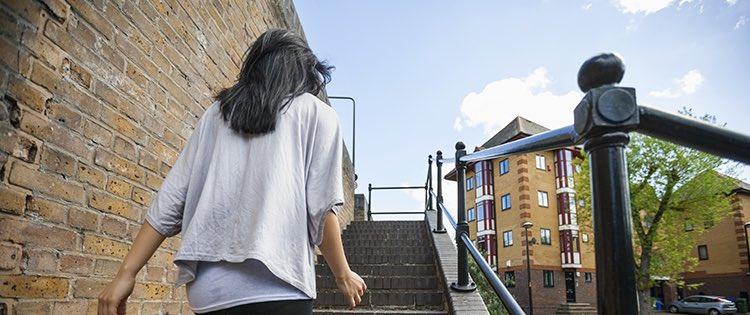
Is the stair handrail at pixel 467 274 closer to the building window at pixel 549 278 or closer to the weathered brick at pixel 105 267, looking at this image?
the weathered brick at pixel 105 267

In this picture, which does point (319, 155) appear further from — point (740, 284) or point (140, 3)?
point (740, 284)

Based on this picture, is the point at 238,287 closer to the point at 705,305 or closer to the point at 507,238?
the point at 507,238

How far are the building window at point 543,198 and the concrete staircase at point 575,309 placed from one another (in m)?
6.07

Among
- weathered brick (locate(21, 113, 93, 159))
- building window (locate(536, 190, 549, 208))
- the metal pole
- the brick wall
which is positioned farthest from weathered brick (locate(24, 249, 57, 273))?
building window (locate(536, 190, 549, 208))

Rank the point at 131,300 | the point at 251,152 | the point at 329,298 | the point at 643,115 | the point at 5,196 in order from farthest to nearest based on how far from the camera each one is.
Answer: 1. the point at 329,298
2. the point at 131,300
3. the point at 5,196
4. the point at 251,152
5. the point at 643,115

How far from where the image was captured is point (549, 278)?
1074 inches

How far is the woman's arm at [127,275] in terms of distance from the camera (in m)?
1.08

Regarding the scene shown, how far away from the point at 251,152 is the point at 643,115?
2.86 feet

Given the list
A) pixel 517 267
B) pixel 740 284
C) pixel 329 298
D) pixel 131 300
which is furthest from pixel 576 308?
pixel 131 300

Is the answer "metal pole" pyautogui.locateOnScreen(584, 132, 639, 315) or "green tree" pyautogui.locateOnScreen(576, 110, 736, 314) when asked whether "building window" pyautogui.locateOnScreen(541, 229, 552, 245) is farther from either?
"metal pole" pyautogui.locateOnScreen(584, 132, 639, 315)

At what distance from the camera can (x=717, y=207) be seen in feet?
61.7

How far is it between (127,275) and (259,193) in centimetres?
37

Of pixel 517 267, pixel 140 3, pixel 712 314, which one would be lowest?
pixel 712 314

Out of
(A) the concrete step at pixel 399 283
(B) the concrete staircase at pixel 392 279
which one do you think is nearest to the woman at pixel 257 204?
(B) the concrete staircase at pixel 392 279
